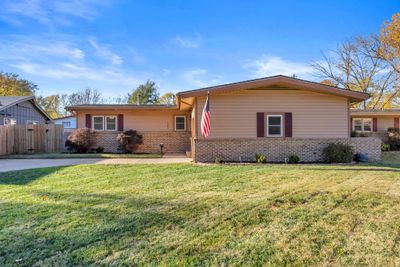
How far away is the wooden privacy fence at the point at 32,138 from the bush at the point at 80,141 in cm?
125

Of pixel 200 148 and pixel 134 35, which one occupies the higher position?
pixel 134 35

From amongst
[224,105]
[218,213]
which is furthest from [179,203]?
[224,105]

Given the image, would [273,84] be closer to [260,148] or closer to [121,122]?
Result: [260,148]

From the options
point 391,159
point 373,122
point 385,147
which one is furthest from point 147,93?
point 391,159

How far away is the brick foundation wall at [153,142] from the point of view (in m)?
15.8

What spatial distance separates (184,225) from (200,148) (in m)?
7.09

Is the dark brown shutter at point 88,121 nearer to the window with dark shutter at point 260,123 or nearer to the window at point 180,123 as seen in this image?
the window at point 180,123

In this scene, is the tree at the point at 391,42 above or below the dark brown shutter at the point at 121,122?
above

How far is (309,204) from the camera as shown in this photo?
4.75 metres

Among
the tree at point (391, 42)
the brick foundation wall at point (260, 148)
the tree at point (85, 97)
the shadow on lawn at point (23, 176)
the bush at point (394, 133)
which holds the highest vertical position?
→ the tree at point (391, 42)

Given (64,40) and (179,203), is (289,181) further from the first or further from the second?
(64,40)

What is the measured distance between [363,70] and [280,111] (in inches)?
923

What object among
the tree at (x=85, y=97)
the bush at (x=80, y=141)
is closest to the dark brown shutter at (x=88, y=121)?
the bush at (x=80, y=141)

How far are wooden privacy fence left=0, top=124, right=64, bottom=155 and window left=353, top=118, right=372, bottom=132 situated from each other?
1908 centimetres
